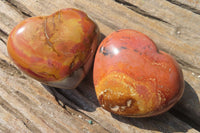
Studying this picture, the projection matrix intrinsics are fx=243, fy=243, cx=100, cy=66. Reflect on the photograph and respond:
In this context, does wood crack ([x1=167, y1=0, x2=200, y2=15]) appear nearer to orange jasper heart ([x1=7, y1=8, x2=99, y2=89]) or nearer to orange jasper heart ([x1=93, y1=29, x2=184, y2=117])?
orange jasper heart ([x1=93, y1=29, x2=184, y2=117])

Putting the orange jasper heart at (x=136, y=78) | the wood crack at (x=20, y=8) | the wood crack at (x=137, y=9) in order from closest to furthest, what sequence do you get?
1. the orange jasper heart at (x=136, y=78)
2. the wood crack at (x=137, y=9)
3. the wood crack at (x=20, y=8)

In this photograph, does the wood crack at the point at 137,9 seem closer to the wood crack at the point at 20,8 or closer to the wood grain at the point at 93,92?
the wood grain at the point at 93,92

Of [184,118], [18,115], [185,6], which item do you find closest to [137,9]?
[185,6]

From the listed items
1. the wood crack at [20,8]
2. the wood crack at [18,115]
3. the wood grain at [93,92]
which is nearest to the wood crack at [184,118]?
the wood grain at [93,92]

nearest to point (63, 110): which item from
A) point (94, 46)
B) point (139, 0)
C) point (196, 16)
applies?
point (94, 46)

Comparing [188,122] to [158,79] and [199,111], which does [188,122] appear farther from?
[158,79]

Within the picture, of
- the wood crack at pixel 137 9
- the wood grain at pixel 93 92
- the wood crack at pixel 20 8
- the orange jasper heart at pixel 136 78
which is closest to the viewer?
the orange jasper heart at pixel 136 78
